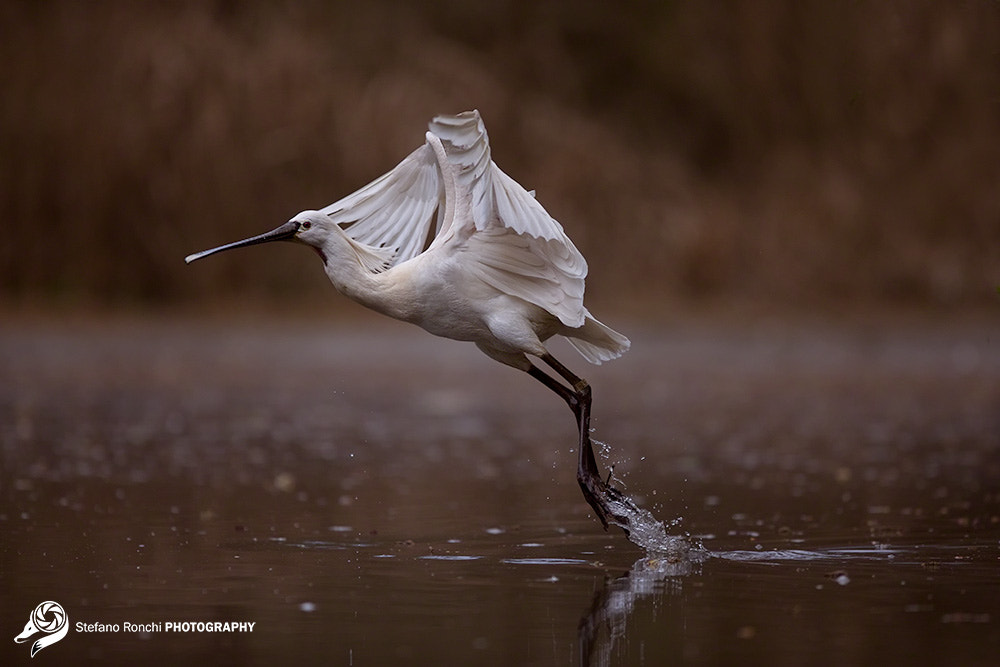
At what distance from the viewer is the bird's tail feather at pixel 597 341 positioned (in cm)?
884

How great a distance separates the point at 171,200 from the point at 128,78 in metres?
1.85

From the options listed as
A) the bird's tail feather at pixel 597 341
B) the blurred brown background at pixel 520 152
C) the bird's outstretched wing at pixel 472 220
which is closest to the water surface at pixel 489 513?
the bird's tail feather at pixel 597 341

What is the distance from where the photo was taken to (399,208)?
9180 mm

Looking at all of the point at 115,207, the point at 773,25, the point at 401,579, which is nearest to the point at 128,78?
the point at 115,207

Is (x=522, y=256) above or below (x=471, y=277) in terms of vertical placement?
above

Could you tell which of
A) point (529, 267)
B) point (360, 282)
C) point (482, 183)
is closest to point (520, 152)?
point (529, 267)

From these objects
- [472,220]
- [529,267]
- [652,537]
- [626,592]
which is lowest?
[626,592]

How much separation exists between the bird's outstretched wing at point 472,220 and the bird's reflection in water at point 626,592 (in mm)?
1423

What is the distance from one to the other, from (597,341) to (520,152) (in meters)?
16.1

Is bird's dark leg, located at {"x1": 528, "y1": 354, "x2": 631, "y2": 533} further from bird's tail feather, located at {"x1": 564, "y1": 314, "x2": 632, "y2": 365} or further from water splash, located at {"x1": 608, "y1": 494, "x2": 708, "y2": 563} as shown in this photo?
bird's tail feather, located at {"x1": 564, "y1": 314, "x2": 632, "y2": 365}

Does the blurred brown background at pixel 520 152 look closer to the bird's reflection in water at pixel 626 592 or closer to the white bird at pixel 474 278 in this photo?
the white bird at pixel 474 278

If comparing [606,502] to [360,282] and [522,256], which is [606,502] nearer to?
[522,256]

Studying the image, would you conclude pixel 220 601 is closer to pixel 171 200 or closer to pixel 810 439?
pixel 810 439

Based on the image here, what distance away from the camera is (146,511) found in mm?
8359
